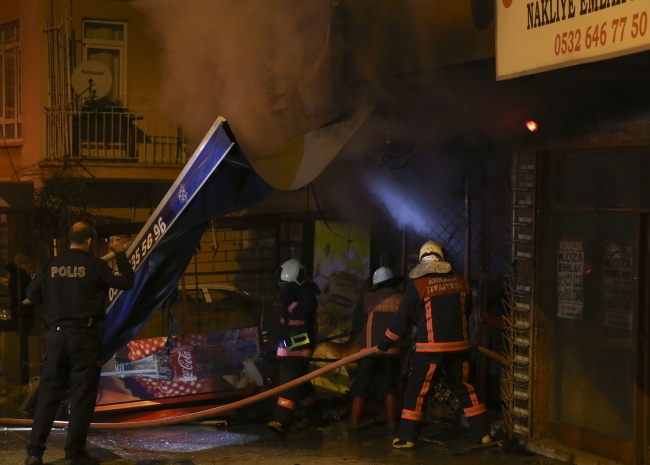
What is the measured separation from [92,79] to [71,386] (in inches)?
398

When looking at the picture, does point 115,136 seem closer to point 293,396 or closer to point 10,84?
point 10,84

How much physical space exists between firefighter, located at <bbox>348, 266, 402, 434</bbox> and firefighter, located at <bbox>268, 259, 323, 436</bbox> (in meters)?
0.46

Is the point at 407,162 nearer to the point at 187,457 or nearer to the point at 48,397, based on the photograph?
the point at 187,457

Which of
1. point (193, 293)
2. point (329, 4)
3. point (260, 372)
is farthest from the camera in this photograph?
point (193, 293)

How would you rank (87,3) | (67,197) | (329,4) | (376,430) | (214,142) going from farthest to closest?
(87,3)
(67,197)
(376,430)
(329,4)
(214,142)

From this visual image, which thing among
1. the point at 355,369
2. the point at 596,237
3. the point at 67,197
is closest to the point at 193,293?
the point at 67,197

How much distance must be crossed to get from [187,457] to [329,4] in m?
3.97

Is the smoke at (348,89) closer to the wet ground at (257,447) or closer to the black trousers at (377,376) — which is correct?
the black trousers at (377,376)

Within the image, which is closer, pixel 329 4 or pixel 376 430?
pixel 329 4

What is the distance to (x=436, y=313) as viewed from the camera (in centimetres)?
661

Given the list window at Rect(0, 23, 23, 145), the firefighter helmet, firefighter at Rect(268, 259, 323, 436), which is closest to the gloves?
the firefighter helmet

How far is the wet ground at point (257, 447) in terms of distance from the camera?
6441mm

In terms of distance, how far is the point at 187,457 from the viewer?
654 cm

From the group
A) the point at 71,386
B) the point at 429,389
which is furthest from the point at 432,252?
the point at 71,386
